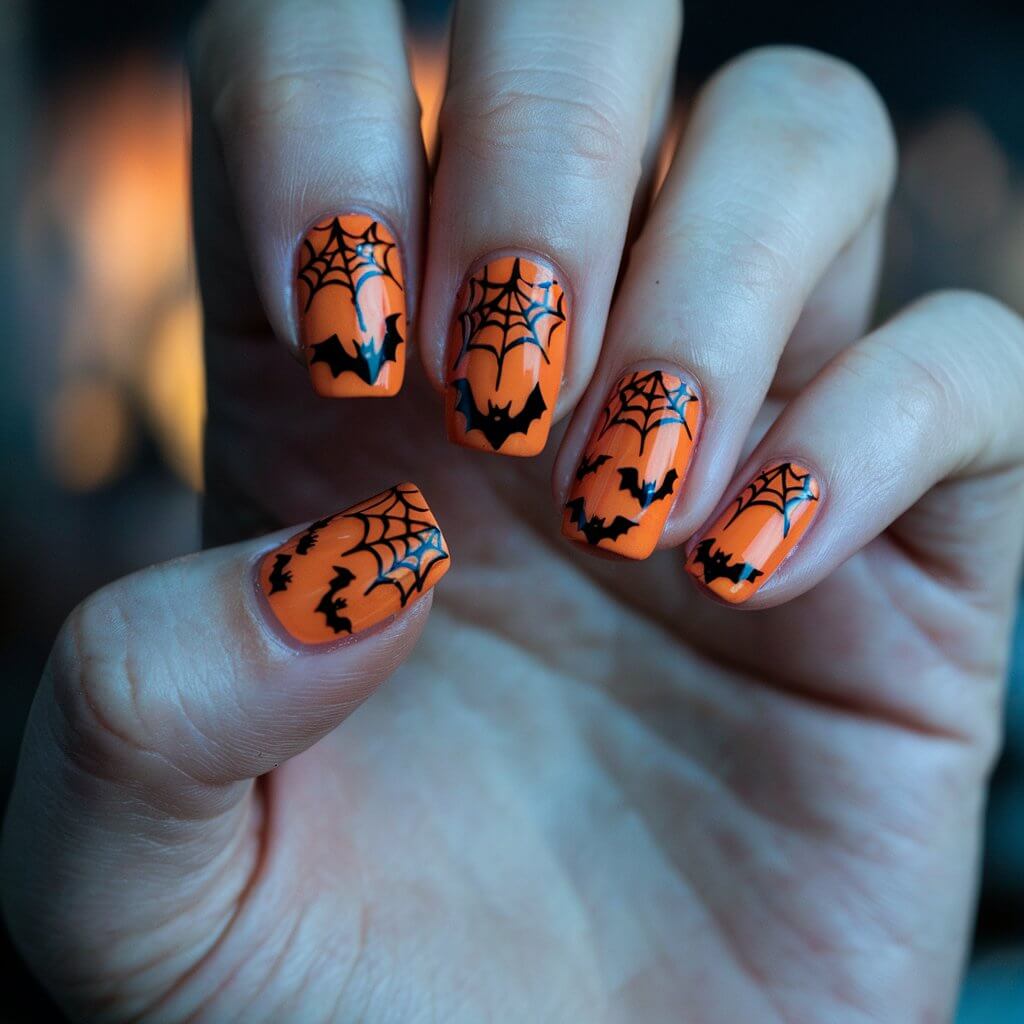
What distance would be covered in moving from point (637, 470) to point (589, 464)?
42 millimetres

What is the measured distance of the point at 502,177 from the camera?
70 centimetres

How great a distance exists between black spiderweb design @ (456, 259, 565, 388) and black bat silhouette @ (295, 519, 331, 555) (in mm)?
Answer: 181

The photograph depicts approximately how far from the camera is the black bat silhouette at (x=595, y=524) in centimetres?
72

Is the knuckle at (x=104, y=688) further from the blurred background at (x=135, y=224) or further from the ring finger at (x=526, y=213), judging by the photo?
the blurred background at (x=135, y=224)

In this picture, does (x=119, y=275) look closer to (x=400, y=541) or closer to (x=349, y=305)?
(x=349, y=305)


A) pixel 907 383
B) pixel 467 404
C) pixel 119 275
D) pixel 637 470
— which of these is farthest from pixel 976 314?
pixel 119 275

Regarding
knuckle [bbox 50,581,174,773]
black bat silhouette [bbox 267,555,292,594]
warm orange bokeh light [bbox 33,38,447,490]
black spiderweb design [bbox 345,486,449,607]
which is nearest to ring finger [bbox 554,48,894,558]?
black spiderweb design [bbox 345,486,449,607]

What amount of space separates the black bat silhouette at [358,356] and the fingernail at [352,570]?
116 millimetres

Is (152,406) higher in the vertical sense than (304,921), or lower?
lower

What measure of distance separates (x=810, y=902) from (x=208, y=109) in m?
1.00

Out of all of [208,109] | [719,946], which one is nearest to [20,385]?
[208,109]

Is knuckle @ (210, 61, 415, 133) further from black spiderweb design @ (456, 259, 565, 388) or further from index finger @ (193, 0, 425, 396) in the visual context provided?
black spiderweb design @ (456, 259, 565, 388)

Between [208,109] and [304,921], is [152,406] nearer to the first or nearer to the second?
[208,109]

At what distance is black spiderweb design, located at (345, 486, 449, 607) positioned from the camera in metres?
0.66
